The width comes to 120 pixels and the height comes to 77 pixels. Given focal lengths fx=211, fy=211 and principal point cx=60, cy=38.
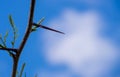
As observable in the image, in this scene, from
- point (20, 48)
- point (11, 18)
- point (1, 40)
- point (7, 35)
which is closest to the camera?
point (20, 48)

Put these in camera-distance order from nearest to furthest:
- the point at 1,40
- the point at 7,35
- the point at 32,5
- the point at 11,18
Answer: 1. the point at 32,5
2. the point at 11,18
3. the point at 1,40
4. the point at 7,35

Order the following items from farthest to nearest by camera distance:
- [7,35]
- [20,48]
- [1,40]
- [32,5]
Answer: [7,35], [1,40], [20,48], [32,5]

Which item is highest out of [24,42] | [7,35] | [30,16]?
[30,16]

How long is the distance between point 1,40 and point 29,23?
782 mm

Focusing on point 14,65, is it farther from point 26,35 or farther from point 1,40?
point 1,40

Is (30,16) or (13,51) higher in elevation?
(30,16)

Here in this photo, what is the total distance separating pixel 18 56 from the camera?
873 millimetres

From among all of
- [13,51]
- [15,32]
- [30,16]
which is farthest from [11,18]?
[30,16]

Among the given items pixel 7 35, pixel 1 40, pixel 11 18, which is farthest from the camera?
pixel 7 35

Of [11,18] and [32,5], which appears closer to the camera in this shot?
[32,5]

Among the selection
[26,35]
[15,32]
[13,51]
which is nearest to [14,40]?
[15,32]

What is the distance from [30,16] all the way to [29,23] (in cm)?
3

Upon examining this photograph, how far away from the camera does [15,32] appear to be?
153cm

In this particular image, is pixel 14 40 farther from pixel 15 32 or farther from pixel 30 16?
pixel 30 16
